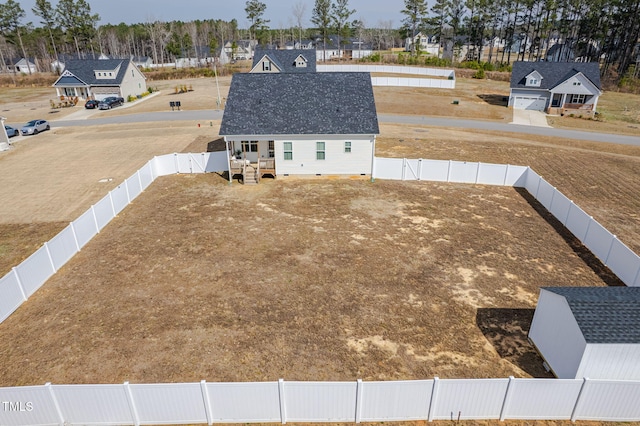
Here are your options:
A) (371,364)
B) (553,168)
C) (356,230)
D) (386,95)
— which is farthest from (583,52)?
(371,364)

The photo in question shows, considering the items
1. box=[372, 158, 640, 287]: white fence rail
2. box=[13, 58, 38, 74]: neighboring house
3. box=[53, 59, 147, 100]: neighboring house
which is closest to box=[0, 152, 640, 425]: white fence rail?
box=[372, 158, 640, 287]: white fence rail

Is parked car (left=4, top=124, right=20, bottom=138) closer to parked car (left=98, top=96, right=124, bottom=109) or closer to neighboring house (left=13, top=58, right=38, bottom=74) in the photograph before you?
parked car (left=98, top=96, right=124, bottom=109)

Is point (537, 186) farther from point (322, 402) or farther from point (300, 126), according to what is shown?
point (322, 402)

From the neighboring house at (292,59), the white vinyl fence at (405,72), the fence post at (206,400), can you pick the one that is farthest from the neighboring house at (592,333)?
the white vinyl fence at (405,72)

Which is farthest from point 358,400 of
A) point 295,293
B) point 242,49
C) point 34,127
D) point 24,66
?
point 242,49

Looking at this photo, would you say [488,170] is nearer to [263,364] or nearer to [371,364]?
[371,364]

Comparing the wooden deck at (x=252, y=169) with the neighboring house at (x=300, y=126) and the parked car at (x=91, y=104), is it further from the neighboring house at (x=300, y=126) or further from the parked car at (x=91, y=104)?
the parked car at (x=91, y=104)
